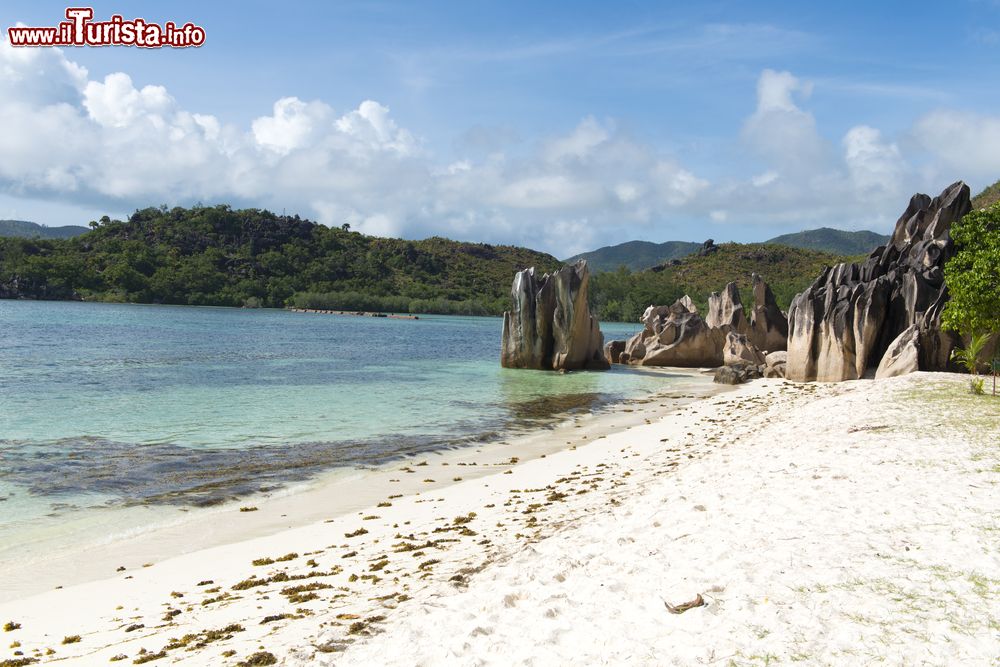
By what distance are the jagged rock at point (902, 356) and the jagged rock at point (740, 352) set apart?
10.4 meters

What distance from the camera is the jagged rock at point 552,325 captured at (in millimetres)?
38156

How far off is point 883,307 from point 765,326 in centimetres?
1665

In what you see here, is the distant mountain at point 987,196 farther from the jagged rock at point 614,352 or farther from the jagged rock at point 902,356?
the jagged rock at point 902,356

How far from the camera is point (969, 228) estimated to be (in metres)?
19.5

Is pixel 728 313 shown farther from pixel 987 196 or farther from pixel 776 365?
pixel 987 196

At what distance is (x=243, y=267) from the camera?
153625 mm

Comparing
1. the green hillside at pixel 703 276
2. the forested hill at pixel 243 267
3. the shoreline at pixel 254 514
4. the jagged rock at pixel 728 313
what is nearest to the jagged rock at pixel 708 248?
the green hillside at pixel 703 276

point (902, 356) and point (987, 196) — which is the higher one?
point (987, 196)

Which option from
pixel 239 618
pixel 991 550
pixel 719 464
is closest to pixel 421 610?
pixel 239 618

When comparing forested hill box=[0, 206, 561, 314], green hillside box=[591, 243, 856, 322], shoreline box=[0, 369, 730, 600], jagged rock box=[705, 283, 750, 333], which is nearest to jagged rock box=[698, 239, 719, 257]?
green hillside box=[591, 243, 856, 322]

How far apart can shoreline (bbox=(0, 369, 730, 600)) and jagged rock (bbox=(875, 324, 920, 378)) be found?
40.9ft

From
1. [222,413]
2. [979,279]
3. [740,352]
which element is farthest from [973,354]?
[222,413]

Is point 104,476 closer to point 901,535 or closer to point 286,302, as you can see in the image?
point 901,535

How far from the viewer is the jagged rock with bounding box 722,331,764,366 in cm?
3622
